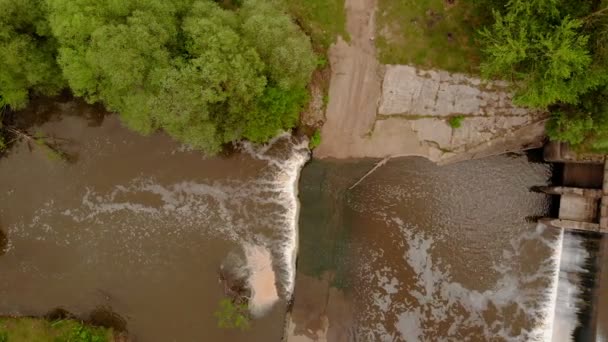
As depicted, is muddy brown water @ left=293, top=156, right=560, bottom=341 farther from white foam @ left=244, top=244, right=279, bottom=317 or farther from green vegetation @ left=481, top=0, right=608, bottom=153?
green vegetation @ left=481, top=0, right=608, bottom=153

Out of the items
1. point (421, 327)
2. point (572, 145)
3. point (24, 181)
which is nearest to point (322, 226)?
point (421, 327)

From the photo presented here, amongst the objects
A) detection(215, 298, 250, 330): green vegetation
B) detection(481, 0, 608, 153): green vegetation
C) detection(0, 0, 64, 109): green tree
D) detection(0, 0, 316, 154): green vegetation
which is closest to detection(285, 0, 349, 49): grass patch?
detection(0, 0, 316, 154): green vegetation

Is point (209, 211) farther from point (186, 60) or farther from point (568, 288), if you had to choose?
point (568, 288)

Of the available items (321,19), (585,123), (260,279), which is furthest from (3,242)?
(585,123)

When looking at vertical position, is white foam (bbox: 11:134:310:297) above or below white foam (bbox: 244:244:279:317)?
above

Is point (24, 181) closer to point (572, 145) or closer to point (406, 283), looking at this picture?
point (406, 283)
